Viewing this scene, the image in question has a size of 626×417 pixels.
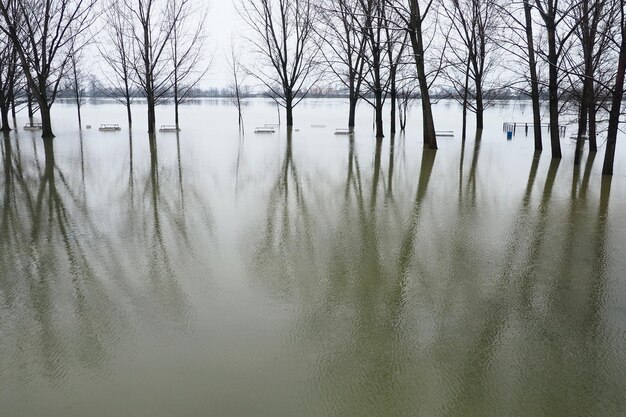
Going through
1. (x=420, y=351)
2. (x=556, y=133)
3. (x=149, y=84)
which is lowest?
(x=420, y=351)

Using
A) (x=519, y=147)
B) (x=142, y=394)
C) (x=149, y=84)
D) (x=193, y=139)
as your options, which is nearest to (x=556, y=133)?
(x=519, y=147)

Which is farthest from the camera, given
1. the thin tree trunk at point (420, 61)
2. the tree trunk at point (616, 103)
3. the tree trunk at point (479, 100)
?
the tree trunk at point (479, 100)

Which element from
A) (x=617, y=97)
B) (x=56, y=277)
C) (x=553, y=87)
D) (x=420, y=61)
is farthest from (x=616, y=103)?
(x=56, y=277)

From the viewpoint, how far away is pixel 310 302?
496 cm

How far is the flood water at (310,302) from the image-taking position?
3.48 metres

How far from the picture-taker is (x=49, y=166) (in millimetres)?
14023

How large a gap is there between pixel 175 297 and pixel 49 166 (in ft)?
36.2

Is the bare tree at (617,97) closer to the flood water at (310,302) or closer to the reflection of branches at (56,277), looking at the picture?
the flood water at (310,302)

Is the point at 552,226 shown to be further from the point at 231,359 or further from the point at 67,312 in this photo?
the point at 67,312

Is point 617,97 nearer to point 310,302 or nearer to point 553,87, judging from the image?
point 553,87

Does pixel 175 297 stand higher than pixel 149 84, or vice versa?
pixel 149 84

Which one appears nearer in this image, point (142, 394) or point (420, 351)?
point (142, 394)

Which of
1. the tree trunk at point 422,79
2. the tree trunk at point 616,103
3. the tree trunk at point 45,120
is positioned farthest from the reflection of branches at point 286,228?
the tree trunk at point 45,120

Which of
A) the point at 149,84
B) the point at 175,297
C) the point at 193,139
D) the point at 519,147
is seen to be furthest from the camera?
the point at 149,84
